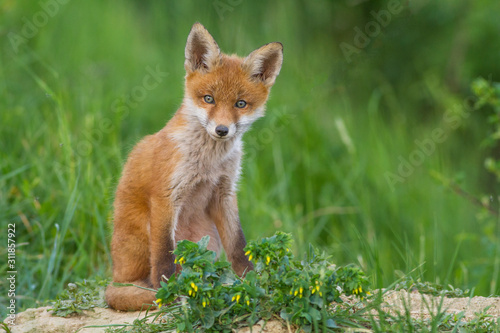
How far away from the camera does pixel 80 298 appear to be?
14.0ft

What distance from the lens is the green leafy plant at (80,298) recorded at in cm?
409

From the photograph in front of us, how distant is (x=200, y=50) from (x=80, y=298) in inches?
78.7

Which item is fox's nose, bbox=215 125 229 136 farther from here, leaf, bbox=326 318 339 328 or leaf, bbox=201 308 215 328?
leaf, bbox=326 318 339 328

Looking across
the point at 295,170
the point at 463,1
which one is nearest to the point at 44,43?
the point at 295,170

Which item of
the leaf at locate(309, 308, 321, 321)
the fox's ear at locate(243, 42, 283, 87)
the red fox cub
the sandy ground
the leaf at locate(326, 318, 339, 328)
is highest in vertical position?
the fox's ear at locate(243, 42, 283, 87)

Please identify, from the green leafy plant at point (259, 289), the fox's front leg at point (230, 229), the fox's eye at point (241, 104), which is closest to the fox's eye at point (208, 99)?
the fox's eye at point (241, 104)

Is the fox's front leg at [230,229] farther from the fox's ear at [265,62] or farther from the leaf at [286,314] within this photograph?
the leaf at [286,314]

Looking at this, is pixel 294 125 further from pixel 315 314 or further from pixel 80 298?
pixel 315 314

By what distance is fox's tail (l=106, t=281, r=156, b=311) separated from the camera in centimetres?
403

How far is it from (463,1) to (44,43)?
6426 mm

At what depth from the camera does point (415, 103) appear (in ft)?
35.3

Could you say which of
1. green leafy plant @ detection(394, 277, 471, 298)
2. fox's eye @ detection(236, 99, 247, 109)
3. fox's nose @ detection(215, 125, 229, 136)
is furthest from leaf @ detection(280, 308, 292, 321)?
fox's eye @ detection(236, 99, 247, 109)

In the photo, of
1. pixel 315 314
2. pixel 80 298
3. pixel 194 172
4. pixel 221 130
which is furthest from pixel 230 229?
pixel 315 314

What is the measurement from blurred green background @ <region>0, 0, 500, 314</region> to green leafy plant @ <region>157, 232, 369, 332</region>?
1.09 metres
